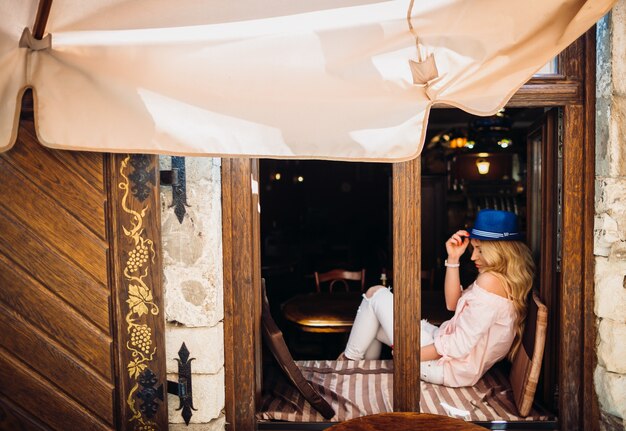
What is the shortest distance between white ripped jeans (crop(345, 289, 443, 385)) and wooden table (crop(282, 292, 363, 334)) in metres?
0.13

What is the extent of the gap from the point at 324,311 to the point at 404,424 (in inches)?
89.5

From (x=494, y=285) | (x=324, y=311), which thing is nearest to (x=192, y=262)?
(x=324, y=311)

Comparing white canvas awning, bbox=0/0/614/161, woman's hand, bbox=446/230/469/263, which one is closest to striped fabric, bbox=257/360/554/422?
woman's hand, bbox=446/230/469/263

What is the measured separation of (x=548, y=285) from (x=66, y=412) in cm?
332

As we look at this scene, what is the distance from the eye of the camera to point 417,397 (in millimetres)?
2908

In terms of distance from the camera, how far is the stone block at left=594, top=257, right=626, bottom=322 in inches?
105

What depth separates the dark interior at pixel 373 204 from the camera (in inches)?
257

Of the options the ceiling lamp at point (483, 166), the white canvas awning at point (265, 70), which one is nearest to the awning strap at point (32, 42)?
the white canvas awning at point (265, 70)

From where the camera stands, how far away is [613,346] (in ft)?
8.77

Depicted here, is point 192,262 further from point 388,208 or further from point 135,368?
point 388,208

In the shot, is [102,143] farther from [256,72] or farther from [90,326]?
[90,326]

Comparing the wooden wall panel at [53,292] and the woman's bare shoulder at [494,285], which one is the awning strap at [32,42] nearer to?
the wooden wall panel at [53,292]

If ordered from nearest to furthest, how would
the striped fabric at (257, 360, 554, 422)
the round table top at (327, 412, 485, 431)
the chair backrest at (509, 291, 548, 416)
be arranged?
1. the round table top at (327, 412, 485, 431)
2. the chair backrest at (509, 291, 548, 416)
3. the striped fabric at (257, 360, 554, 422)

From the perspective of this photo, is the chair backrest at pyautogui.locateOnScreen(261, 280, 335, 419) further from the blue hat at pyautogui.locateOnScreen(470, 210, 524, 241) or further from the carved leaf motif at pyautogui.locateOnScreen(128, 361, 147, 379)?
the blue hat at pyautogui.locateOnScreen(470, 210, 524, 241)
